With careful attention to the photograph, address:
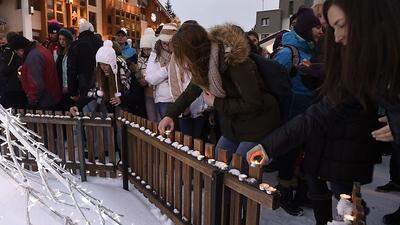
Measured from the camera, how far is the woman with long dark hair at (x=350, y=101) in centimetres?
154

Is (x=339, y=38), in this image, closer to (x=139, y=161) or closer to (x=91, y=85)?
(x=139, y=161)

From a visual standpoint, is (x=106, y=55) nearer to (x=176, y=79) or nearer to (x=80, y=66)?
(x=80, y=66)

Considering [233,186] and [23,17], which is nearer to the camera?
[233,186]

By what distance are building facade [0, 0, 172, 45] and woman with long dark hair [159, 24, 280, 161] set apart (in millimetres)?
15972

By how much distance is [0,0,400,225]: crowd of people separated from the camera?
1601 mm

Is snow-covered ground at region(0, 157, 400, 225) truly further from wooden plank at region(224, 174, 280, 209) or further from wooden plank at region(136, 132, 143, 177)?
wooden plank at region(224, 174, 280, 209)

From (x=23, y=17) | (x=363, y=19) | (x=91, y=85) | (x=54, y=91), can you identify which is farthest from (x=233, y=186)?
(x=23, y=17)

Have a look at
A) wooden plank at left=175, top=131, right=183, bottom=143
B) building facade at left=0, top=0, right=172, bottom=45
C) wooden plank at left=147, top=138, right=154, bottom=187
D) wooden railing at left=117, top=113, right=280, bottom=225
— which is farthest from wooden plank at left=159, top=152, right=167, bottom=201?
building facade at left=0, top=0, right=172, bottom=45

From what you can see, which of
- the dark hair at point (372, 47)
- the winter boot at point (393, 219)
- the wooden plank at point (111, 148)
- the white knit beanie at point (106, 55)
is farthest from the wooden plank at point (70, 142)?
the winter boot at point (393, 219)

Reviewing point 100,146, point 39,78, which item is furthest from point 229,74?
point 39,78

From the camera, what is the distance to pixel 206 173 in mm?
2316

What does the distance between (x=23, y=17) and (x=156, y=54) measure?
14.3 metres

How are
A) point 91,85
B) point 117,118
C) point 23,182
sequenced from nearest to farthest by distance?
point 23,182 → point 117,118 → point 91,85

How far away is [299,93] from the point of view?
11.0ft
